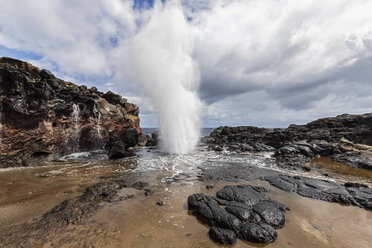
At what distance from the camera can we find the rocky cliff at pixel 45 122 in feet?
40.7

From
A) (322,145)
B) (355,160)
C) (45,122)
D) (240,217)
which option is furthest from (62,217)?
(322,145)

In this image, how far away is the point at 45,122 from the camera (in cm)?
1555

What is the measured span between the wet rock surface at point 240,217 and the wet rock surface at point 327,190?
2774 millimetres

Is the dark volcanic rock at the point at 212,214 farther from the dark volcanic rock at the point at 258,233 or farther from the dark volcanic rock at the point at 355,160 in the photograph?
the dark volcanic rock at the point at 355,160

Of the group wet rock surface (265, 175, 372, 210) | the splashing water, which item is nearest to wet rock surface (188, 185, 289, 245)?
wet rock surface (265, 175, 372, 210)

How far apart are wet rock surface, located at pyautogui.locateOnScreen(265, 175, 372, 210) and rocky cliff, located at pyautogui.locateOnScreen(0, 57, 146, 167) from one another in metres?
15.7

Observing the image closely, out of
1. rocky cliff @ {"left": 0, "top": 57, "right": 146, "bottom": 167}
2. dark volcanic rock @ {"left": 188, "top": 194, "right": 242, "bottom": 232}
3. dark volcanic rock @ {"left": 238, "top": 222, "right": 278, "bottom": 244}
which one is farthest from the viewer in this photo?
rocky cliff @ {"left": 0, "top": 57, "right": 146, "bottom": 167}

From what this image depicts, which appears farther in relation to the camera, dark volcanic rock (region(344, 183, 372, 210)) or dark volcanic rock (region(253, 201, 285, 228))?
dark volcanic rock (region(344, 183, 372, 210))

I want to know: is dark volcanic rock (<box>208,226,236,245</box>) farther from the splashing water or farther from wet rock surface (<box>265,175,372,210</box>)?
the splashing water

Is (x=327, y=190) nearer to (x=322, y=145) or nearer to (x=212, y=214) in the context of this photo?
(x=212, y=214)

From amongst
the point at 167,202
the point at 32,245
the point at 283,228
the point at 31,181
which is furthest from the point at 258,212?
the point at 31,181

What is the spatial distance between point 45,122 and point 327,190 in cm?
2369

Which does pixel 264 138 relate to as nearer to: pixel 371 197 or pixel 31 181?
pixel 371 197

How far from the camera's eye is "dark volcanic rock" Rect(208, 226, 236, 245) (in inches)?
173
